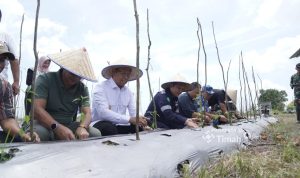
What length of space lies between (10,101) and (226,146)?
180 centimetres

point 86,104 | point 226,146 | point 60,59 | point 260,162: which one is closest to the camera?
point 260,162

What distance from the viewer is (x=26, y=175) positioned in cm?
143

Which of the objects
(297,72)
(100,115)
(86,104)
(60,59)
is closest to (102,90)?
(100,115)

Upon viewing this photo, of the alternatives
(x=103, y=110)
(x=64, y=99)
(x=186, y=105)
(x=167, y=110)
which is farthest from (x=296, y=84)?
(x=64, y=99)

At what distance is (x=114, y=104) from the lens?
3.51 m

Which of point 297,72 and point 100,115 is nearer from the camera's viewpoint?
point 100,115

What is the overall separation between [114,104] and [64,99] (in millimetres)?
750

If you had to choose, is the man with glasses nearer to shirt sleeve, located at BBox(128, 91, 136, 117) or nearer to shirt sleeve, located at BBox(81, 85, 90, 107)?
shirt sleeve, located at BBox(128, 91, 136, 117)

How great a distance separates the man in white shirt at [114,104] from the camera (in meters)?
3.29

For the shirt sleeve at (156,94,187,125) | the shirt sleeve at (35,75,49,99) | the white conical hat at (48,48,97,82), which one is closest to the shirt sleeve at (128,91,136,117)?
the shirt sleeve at (156,94,187,125)

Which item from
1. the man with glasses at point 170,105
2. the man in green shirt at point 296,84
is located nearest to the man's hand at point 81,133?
the man with glasses at point 170,105

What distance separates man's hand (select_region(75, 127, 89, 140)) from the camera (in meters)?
2.64

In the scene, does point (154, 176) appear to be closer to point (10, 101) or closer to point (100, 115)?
point (10, 101)

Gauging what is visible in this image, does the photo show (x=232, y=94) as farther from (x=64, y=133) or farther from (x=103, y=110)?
(x=64, y=133)
